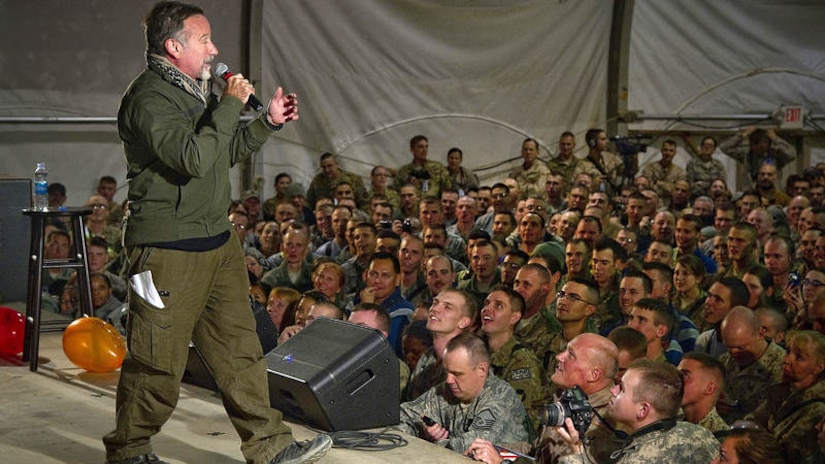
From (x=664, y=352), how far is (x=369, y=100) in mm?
7388

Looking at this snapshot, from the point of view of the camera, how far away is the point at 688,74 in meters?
12.6

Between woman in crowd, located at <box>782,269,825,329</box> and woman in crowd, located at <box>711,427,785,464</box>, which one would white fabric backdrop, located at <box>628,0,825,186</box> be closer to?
woman in crowd, located at <box>782,269,825,329</box>

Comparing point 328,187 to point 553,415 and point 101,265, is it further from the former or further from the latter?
point 553,415

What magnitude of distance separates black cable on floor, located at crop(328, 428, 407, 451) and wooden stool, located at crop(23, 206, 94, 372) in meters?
1.61

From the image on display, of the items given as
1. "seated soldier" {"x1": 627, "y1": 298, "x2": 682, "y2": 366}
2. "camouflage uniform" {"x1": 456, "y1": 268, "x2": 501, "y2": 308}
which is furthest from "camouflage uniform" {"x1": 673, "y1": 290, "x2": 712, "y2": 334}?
"camouflage uniform" {"x1": 456, "y1": 268, "x2": 501, "y2": 308}

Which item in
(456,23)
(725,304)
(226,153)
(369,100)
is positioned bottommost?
(725,304)

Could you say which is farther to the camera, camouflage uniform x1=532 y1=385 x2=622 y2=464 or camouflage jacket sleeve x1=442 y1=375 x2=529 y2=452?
camouflage jacket sleeve x1=442 y1=375 x2=529 y2=452

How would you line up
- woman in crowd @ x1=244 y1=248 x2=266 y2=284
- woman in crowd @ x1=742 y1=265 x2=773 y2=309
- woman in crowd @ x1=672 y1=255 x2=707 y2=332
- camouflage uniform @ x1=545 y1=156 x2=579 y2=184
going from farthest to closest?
camouflage uniform @ x1=545 y1=156 x2=579 y2=184 → woman in crowd @ x1=244 y1=248 x2=266 y2=284 → woman in crowd @ x1=672 y1=255 x2=707 y2=332 → woman in crowd @ x1=742 y1=265 x2=773 y2=309

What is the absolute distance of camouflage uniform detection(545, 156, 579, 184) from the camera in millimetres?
11094

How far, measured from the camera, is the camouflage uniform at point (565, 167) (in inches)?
437

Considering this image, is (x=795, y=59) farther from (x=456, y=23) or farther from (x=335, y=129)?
(x=335, y=129)

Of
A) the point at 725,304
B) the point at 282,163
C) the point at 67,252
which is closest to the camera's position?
the point at 725,304

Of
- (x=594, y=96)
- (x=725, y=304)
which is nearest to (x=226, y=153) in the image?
(x=725, y=304)

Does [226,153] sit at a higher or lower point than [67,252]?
higher
